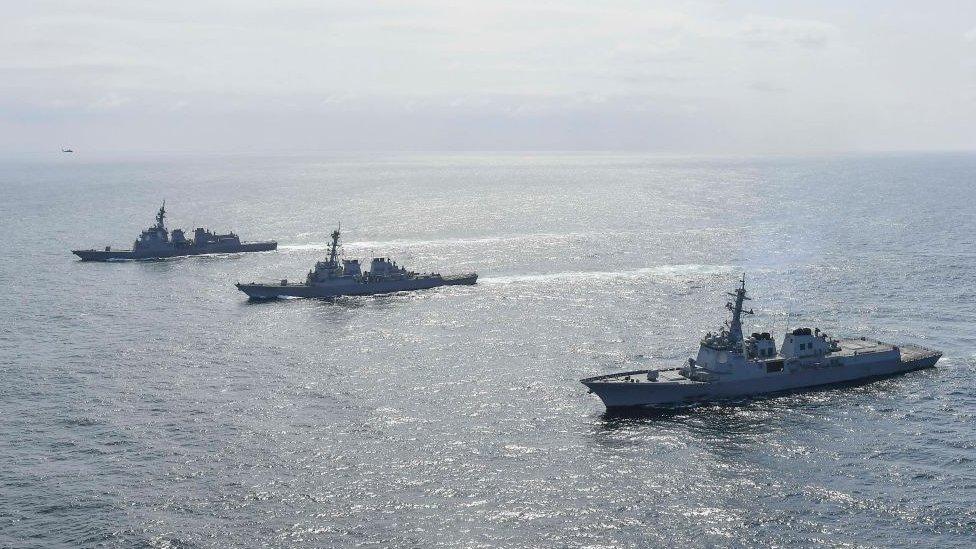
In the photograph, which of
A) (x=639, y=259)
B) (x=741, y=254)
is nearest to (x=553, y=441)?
(x=639, y=259)

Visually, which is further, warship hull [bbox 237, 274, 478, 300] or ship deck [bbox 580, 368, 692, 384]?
warship hull [bbox 237, 274, 478, 300]

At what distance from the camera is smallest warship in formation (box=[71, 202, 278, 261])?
178625 millimetres

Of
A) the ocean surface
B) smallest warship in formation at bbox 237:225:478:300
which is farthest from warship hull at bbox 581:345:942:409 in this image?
smallest warship in formation at bbox 237:225:478:300

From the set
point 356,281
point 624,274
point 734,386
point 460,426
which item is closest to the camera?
point 460,426

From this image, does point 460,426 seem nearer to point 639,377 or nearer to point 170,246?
point 639,377

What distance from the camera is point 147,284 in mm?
151875

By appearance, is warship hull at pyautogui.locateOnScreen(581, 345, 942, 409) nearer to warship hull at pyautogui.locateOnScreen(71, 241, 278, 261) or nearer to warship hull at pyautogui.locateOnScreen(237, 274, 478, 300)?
warship hull at pyautogui.locateOnScreen(237, 274, 478, 300)

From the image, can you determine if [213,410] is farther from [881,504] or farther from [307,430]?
[881,504]

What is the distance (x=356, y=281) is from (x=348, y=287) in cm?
206

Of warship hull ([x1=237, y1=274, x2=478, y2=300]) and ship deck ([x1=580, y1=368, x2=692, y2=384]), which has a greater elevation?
warship hull ([x1=237, y1=274, x2=478, y2=300])

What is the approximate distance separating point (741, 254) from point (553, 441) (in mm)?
109600

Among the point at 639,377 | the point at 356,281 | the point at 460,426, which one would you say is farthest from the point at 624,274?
the point at 460,426

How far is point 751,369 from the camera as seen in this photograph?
3593 inches

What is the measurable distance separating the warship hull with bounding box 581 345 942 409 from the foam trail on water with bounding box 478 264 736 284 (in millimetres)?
55347
